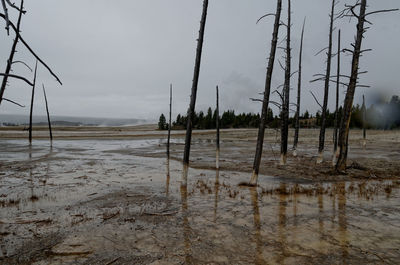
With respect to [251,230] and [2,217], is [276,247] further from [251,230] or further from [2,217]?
[2,217]

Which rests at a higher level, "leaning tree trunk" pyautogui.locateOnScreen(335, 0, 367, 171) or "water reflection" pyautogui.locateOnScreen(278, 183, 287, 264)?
"leaning tree trunk" pyautogui.locateOnScreen(335, 0, 367, 171)

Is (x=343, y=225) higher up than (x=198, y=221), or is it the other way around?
(x=343, y=225)

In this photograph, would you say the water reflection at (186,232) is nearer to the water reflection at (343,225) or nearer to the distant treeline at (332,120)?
the water reflection at (343,225)

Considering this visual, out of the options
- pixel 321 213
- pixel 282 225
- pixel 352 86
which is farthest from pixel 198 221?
pixel 352 86

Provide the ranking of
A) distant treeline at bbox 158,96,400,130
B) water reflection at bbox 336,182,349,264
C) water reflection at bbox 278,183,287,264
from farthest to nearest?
distant treeline at bbox 158,96,400,130
water reflection at bbox 336,182,349,264
water reflection at bbox 278,183,287,264

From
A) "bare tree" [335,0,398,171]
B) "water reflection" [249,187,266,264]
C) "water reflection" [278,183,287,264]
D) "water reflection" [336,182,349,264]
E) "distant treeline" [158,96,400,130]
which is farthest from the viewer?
"distant treeline" [158,96,400,130]

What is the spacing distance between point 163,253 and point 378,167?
17.9 m

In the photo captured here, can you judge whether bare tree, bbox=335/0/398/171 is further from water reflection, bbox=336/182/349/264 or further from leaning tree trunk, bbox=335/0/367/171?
water reflection, bbox=336/182/349/264

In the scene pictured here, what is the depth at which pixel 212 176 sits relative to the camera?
15070 millimetres

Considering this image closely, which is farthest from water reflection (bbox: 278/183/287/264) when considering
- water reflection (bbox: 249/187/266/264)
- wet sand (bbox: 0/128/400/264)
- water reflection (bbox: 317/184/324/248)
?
water reflection (bbox: 317/184/324/248)

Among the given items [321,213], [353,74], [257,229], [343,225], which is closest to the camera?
[257,229]

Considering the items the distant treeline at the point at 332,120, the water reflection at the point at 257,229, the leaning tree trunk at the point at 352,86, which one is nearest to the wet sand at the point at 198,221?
the water reflection at the point at 257,229

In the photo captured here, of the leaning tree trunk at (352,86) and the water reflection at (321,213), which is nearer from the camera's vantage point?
the water reflection at (321,213)

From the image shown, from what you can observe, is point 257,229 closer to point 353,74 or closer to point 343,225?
point 343,225
